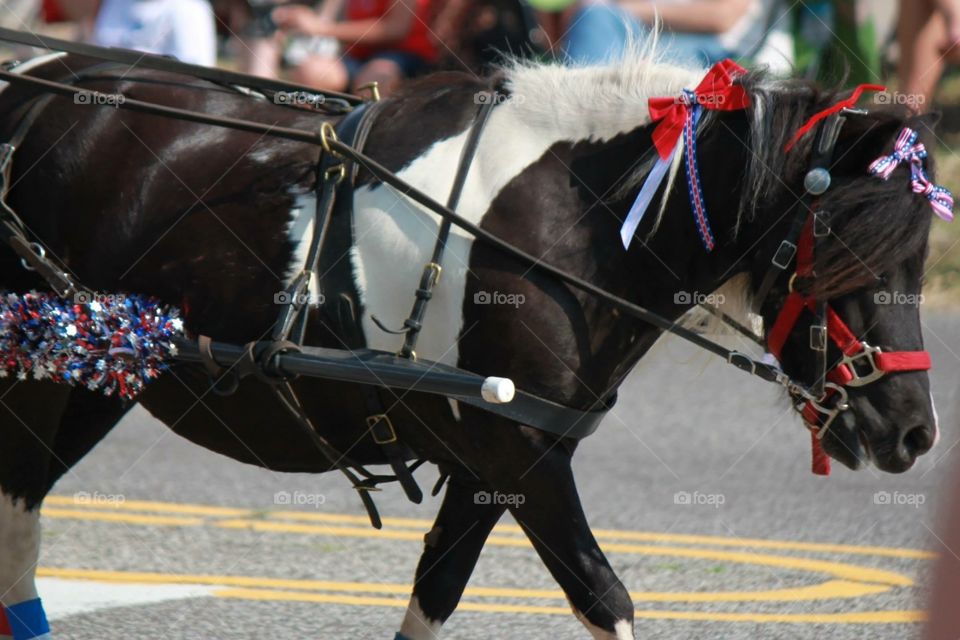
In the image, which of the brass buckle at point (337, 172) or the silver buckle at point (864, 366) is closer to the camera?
the silver buckle at point (864, 366)

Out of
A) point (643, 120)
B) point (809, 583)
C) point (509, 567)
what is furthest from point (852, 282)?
point (509, 567)

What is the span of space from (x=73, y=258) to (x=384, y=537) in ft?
7.73

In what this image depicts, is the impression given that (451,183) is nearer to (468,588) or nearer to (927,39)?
(468,588)

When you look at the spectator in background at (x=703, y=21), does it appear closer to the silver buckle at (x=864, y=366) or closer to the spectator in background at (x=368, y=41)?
the spectator in background at (x=368, y=41)

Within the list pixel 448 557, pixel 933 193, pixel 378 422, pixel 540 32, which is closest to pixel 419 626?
pixel 448 557

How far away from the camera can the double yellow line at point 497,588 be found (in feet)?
16.3

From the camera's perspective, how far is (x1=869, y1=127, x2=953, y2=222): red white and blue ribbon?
3.24 metres

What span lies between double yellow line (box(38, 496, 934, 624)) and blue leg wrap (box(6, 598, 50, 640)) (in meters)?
0.95

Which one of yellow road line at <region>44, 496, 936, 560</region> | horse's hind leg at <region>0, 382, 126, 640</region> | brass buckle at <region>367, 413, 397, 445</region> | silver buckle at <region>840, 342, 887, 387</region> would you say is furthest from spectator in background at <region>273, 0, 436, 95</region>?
silver buckle at <region>840, 342, 887, 387</region>

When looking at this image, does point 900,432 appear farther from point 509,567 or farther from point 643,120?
point 509,567

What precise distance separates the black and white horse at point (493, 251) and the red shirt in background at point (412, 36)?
192 inches

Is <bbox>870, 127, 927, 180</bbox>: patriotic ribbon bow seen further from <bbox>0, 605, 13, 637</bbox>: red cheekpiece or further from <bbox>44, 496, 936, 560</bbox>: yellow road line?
<bbox>0, 605, 13, 637</bbox>: red cheekpiece

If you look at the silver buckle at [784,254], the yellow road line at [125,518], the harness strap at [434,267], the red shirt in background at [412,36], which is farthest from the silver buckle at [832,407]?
the red shirt in background at [412,36]

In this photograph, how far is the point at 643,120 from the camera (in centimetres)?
346
